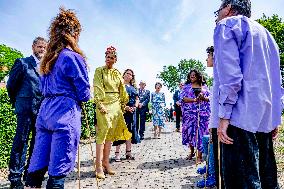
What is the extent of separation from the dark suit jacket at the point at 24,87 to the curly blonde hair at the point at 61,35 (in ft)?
6.53

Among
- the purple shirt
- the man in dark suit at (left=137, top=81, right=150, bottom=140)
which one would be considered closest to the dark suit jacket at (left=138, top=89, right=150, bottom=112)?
the man in dark suit at (left=137, top=81, right=150, bottom=140)

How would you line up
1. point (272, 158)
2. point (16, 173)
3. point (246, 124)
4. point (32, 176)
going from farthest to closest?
point (16, 173), point (32, 176), point (272, 158), point (246, 124)

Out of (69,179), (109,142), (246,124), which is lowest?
(69,179)

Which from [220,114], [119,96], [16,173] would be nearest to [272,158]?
[220,114]

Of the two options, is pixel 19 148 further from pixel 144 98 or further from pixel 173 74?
pixel 173 74

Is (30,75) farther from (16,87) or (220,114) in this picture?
(220,114)

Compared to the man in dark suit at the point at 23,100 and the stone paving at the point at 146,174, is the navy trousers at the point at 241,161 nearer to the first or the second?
the stone paving at the point at 146,174

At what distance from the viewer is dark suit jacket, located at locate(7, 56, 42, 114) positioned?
223 inches

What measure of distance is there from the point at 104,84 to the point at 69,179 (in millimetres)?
1791

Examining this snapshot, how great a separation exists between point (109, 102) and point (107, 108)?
13 cm

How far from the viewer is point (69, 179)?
6445mm

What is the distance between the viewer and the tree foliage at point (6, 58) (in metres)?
72.9

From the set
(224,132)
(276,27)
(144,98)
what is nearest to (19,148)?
(224,132)

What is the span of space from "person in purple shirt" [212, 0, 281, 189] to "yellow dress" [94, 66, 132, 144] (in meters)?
3.81
